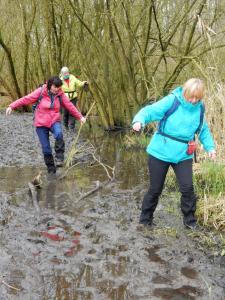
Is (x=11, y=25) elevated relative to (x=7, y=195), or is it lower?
elevated

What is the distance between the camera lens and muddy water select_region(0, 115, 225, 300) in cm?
393

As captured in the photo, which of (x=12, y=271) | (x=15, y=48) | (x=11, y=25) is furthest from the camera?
(x=15, y=48)

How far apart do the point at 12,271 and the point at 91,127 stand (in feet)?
39.3

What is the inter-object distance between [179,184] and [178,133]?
2.10 feet

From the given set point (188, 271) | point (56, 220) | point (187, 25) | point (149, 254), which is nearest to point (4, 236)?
point (56, 220)

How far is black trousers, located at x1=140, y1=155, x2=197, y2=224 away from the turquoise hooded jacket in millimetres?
92

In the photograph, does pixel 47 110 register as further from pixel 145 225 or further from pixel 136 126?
pixel 136 126

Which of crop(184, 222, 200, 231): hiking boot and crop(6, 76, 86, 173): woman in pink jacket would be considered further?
crop(6, 76, 86, 173): woman in pink jacket

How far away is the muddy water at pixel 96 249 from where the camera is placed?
3.93 metres

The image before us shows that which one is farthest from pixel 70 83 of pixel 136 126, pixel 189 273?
pixel 189 273

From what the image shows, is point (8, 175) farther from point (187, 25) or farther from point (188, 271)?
point (187, 25)

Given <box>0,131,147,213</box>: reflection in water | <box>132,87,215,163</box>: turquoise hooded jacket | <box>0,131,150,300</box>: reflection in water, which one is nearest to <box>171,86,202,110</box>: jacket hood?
<box>132,87,215,163</box>: turquoise hooded jacket

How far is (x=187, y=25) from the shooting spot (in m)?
12.7

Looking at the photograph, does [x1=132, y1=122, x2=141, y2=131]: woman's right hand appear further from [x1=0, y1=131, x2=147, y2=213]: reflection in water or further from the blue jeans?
the blue jeans
